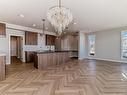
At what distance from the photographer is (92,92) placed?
2.92 m

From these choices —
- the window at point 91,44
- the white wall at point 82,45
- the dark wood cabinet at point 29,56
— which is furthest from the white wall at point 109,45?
the dark wood cabinet at point 29,56

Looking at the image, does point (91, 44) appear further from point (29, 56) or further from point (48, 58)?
point (29, 56)

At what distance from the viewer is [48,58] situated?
633cm

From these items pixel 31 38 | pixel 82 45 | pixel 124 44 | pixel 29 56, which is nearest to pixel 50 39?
pixel 31 38

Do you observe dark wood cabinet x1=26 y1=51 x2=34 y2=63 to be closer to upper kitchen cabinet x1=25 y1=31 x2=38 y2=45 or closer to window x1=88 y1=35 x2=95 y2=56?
upper kitchen cabinet x1=25 y1=31 x2=38 y2=45

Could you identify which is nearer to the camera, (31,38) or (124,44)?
(124,44)

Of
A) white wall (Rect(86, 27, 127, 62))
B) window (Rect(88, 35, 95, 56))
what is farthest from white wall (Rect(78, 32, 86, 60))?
white wall (Rect(86, 27, 127, 62))

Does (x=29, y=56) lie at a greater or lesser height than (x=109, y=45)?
lesser

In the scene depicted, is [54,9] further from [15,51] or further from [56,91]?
[15,51]

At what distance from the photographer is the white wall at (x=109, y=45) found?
26.5ft

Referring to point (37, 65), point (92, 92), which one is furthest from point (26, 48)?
point (92, 92)

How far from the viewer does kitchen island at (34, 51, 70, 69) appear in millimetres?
5869

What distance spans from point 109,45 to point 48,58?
493 cm

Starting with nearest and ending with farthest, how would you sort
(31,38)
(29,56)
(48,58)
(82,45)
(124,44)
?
(48,58) → (124,44) → (29,56) → (31,38) → (82,45)
